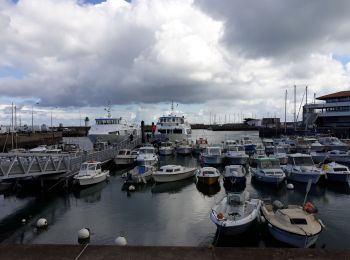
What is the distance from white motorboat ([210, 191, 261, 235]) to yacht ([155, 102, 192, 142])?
5737 cm

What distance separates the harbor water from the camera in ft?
62.5

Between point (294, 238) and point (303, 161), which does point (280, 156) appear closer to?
point (303, 161)

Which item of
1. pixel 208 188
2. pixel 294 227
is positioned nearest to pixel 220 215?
pixel 294 227

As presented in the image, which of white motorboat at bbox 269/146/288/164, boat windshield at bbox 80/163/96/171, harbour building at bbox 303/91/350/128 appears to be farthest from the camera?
harbour building at bbox 303/91/350/128

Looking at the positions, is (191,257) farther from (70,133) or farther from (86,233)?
(70,133)

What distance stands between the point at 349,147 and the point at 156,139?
41.9m

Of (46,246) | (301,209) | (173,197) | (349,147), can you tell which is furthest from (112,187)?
(349,147)

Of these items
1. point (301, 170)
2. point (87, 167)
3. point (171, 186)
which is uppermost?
point (87, 167)

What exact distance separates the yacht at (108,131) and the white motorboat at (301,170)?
39355 mm

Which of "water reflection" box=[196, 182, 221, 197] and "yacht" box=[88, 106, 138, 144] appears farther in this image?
"yacht" box=[88, 106, 138, 144]

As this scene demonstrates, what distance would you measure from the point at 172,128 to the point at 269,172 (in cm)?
4715

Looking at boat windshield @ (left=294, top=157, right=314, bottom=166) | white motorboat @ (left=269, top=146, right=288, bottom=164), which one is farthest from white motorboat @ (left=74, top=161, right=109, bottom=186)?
white motorboat @ (left=269, top=146, right=288, bottom=164)

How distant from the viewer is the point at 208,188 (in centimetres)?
3325

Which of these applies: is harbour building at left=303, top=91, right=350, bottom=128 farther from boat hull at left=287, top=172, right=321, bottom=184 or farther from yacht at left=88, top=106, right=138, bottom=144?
boat hull at left=287, top=172, right=321, bottom=184
